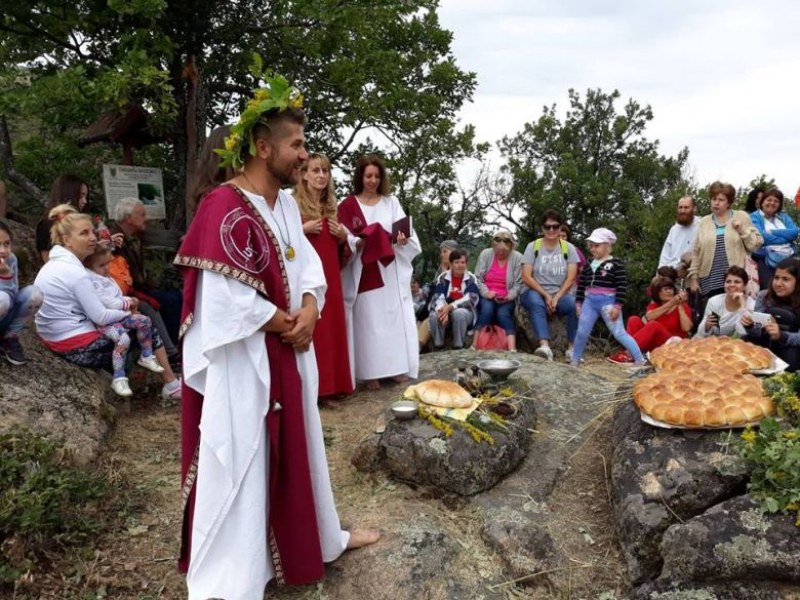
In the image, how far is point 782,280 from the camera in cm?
532

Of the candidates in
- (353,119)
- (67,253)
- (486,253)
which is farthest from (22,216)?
(486,253)

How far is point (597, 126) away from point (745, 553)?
1182cm

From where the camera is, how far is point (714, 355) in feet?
12.4

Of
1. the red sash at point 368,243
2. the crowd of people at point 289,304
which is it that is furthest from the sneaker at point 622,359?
the red sash at point 368,243

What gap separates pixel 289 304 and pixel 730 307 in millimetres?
4654

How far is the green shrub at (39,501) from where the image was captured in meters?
2.98

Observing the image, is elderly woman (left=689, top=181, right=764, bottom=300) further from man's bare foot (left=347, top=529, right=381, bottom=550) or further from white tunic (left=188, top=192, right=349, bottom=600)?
white tunic (left=188, top=192, right=349, bottom=600)

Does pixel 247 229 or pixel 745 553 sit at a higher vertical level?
pixel 247 229

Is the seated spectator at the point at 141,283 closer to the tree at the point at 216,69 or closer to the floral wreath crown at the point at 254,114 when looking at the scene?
the tree at the point at 216,69

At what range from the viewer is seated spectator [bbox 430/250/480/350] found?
716 centimetres

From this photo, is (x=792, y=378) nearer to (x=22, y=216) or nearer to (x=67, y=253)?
(x=67, y=253)

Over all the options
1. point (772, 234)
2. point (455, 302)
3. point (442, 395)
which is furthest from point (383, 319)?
point (772, 234)

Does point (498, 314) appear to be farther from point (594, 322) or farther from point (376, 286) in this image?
point (376, 286)

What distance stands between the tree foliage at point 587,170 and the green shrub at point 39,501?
9491 mm
